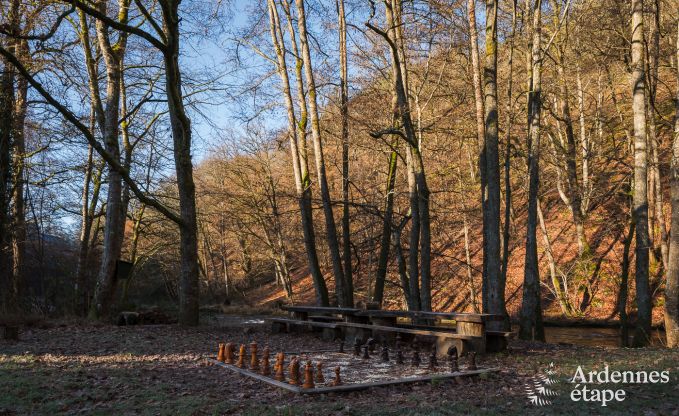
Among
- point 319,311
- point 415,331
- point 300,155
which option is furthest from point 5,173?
point 415,331

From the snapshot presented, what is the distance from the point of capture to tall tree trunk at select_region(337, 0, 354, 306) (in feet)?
58.3

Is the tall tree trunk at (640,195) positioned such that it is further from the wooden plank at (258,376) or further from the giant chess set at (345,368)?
the wooden plank at (258,376)

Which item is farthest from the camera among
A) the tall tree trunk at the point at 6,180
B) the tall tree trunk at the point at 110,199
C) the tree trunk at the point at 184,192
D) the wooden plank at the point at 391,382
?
the tall tree trunk at the point at 6,180

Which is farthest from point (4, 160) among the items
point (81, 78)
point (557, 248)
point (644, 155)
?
point (557, 248)

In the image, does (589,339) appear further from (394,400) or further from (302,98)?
(394,400)

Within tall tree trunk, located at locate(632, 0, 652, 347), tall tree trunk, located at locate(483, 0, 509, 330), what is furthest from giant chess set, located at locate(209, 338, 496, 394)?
tall tree trunk, located at locate(632, 0, 652, 347)

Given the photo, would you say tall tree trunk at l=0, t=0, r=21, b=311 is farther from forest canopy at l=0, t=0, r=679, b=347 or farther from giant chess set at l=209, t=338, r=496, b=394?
giant chess set at l=209, t=338, r=496, b=394

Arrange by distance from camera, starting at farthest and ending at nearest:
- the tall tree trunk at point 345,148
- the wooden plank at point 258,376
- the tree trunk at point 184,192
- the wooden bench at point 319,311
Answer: the tall tree trunk at point 345,148 → the tree trunk at point 184,192 → the wooden bench at point 319,311 → the wooden plank at point 258,376

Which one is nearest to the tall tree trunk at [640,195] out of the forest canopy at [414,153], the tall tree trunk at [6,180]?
the forest canopy at [414,153]

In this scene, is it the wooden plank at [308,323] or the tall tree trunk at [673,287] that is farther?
the wooden plank at [308,323]

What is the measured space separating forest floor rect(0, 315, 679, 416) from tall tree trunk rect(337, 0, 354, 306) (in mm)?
7766

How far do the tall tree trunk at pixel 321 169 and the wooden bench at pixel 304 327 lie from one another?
293 centimetres

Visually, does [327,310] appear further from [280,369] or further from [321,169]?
[280,369]

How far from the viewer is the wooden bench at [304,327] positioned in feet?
41.6
